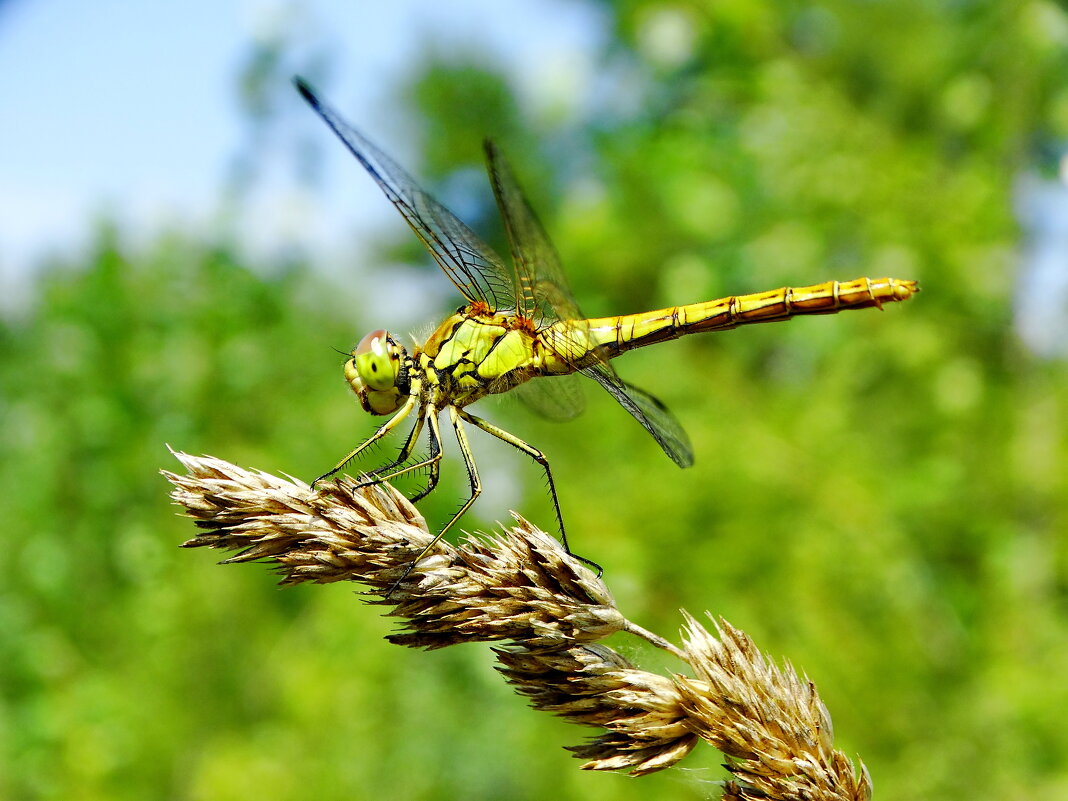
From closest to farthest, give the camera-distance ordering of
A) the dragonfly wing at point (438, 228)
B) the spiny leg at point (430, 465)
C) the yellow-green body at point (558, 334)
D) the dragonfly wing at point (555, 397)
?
1. the spiny leg at point (430, 465)
2. the dragonfly wing at point (438, 228)
3. the yellow-green body at point (558, 334)
4. the dragonfly wing at point (555, 397)

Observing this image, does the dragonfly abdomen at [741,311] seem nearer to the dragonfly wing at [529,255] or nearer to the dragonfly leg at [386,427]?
the dragonfly wing at [529,255]

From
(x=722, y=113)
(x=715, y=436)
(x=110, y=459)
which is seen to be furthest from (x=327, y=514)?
(x=110, y=459)

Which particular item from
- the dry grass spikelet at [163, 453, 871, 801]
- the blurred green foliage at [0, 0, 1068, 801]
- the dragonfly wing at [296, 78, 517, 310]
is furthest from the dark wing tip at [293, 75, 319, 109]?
the blurred green foliage at [0, 0, 1068, 801]

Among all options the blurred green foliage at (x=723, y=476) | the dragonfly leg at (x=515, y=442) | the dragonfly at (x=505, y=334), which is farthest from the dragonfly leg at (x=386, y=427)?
the blurred green foliage at (x=723, y=476)

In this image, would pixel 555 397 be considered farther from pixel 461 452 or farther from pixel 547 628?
pixel 547 628

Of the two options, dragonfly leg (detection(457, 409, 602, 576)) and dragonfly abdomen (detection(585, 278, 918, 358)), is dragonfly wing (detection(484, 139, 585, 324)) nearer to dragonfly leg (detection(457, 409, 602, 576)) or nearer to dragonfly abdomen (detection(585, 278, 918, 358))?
dragonfly abdomen (detection(585, 278, 918, 358))

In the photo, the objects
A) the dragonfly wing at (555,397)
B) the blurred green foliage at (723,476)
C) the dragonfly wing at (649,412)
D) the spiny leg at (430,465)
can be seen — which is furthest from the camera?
the blurred green foliage at (723,476)
